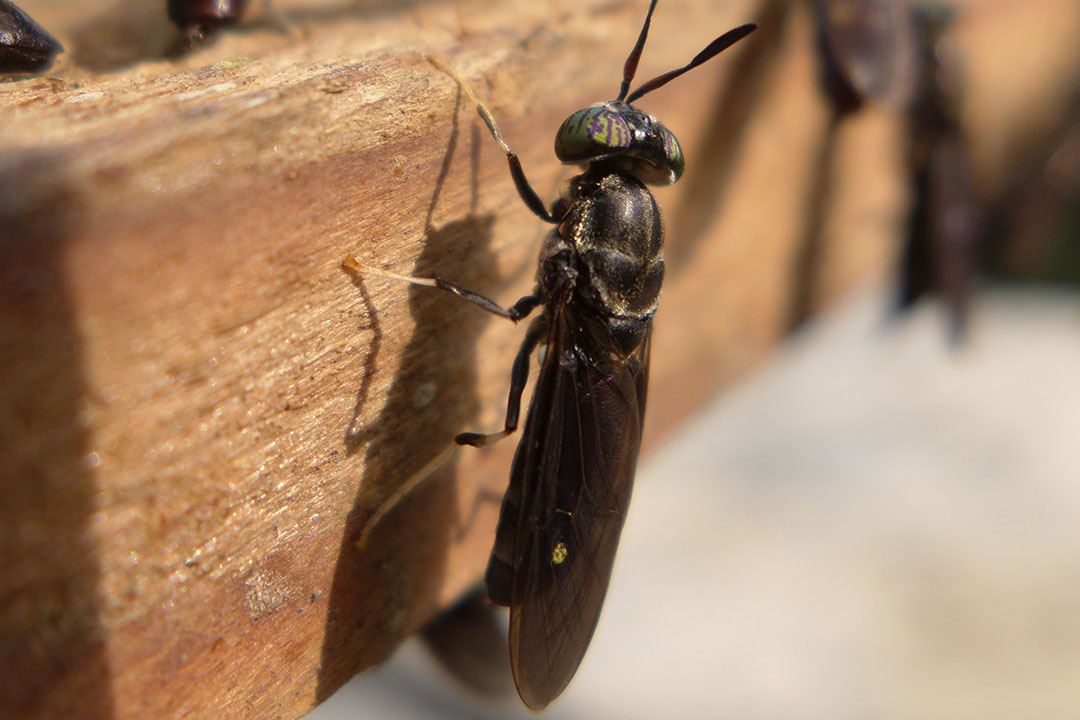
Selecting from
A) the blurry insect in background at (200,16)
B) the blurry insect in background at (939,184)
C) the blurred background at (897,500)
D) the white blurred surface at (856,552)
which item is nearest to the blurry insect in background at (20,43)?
the blurry insect in background at (200,16)

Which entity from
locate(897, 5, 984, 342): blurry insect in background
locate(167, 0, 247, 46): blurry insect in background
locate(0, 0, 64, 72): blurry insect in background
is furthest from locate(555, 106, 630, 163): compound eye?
locate(897, 5, 984, 342): blurry insect in background

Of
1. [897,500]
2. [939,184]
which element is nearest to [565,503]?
[939,184]

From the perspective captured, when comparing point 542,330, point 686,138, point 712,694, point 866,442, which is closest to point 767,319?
point 686,138

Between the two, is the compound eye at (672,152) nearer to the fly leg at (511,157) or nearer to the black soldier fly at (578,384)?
the black soldier fly at (578,384)

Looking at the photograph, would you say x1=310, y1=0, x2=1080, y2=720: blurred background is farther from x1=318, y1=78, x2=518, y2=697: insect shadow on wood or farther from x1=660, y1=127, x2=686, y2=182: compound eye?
x1=318, y1=78, x2=518, y2=697: insect shadow on wood

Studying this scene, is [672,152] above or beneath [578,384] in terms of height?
above

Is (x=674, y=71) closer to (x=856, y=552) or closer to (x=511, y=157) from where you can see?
(x=511, y=157)

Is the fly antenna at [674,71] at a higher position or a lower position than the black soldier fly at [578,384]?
higher
